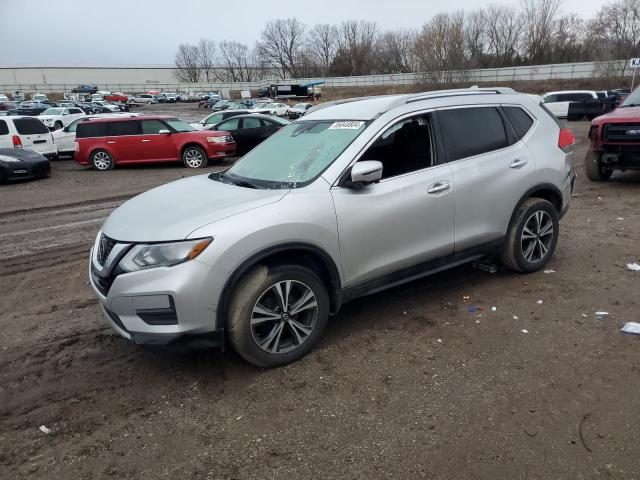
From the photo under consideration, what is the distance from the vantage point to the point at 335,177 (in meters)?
3.56

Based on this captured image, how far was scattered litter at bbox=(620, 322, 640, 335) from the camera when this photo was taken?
12.2 ft

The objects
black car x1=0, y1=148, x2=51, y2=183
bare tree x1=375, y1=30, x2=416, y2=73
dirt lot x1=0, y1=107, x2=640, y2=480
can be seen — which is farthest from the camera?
bare tree x1=375, y1=30, x2=416, y2=73

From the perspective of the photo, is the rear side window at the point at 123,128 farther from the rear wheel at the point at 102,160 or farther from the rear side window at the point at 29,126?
the rear side window at the point at 29,126

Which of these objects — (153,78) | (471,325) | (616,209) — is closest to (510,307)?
(471,325)

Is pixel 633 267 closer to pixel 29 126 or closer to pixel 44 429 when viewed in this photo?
pixel 44 429

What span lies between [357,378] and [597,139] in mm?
8152

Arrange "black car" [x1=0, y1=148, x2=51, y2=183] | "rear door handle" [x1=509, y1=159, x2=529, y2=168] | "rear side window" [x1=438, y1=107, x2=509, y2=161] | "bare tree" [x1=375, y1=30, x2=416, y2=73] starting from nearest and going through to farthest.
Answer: "rear side window" [x1=438, y1=107, x2=509, y2=161]
"rear door handle" [x1=509, y1=159, x2=529, y2=168]
"black car" [x1=0, y1=148, x2=51, y2=183]
"bare tree" [x1=375, y1=30, x2=416, y2=73]

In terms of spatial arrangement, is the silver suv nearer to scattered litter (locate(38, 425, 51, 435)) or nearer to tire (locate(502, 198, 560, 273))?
tire (locate(502, 198, 560, 273))

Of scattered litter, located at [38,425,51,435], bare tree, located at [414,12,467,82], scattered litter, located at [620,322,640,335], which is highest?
bare tree, located at [414,12,467,82]

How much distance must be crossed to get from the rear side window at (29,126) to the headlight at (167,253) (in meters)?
14.8

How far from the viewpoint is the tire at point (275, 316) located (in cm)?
318

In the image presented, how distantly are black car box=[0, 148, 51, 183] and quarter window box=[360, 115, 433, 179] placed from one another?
1233cm

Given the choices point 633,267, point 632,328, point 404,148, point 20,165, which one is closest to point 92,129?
point 20,165

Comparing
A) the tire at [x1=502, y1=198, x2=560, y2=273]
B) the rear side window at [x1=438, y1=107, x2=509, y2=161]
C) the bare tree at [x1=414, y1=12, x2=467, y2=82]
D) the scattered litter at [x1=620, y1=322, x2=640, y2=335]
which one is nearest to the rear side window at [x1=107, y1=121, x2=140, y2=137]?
the rear side window at [x1=438, y1=107, x2=509, y2=161]
